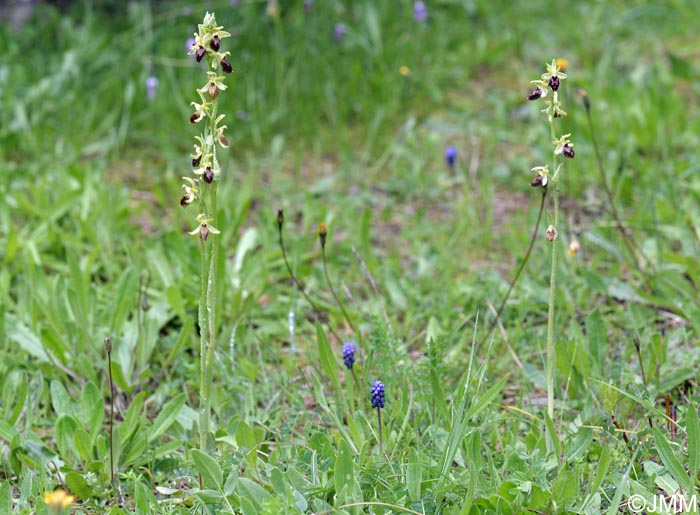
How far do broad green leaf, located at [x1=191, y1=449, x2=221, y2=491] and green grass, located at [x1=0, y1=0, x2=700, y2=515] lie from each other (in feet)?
0.08

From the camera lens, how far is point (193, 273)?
3123 mm

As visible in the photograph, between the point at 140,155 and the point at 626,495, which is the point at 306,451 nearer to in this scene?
the point at 626,495

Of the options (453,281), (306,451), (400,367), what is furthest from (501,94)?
(306,451)

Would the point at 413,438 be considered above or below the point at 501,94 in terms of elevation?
below

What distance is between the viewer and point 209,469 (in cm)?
202

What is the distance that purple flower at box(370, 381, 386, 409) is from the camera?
2.13 metres

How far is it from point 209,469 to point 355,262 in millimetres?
1432

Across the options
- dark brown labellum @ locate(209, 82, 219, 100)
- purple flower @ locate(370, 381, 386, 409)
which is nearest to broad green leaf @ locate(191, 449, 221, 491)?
purple flower @ locate(370, 381, 386, 409)

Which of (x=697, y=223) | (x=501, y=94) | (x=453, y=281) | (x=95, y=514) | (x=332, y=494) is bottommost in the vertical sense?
(x=95, y=514)

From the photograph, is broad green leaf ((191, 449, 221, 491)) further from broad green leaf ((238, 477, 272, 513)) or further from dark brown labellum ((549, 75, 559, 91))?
dark brown labellum ((549, 75, 559, 91))

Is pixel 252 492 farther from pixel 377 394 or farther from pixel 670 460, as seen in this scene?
pixel 670 460

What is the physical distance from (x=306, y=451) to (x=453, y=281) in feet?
3.85

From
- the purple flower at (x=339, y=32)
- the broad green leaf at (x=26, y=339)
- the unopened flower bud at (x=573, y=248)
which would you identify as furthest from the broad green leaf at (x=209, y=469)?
the purple flower at (x=339, y=32)

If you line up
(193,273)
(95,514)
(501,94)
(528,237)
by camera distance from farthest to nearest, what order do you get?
(501,94)
(528,237)
(193,273)
(95,514)
